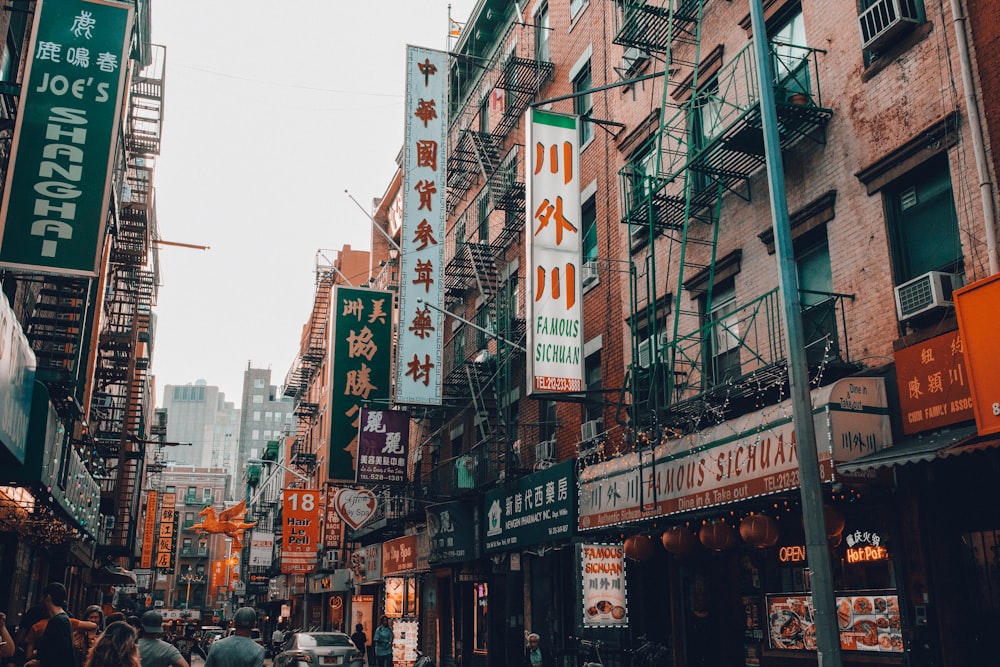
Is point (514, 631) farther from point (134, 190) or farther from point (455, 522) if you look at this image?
point (134, 190)

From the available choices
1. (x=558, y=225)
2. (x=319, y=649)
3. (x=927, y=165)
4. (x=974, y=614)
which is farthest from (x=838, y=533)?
(x=319, y=649)

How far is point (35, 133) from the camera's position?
41.6ft

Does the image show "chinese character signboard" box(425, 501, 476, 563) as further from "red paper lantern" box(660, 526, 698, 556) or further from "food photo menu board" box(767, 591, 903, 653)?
"food photo menu board" box(767, 591, 903, 653)

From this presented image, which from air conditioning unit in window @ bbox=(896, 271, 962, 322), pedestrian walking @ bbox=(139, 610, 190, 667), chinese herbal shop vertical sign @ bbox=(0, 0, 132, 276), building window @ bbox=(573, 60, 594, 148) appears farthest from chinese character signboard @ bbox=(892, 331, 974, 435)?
building window @ bbox=(573, 60, 594, 148)

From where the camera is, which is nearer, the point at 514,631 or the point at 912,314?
the point at 912,314

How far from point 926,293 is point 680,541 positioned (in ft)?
19.2

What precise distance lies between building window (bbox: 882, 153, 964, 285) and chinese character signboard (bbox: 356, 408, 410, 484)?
1939 cm

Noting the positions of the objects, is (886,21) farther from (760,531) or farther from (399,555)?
(399,555)

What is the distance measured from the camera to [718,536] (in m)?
13.5

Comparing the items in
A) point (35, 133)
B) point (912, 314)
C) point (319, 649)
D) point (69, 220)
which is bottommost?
point (319, 649)

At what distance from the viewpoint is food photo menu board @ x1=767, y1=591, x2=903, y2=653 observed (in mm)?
10945

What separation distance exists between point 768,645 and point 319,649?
1221 centimetres

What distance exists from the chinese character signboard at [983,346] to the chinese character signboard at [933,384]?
89 cm

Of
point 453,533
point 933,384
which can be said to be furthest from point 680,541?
point 453,533
